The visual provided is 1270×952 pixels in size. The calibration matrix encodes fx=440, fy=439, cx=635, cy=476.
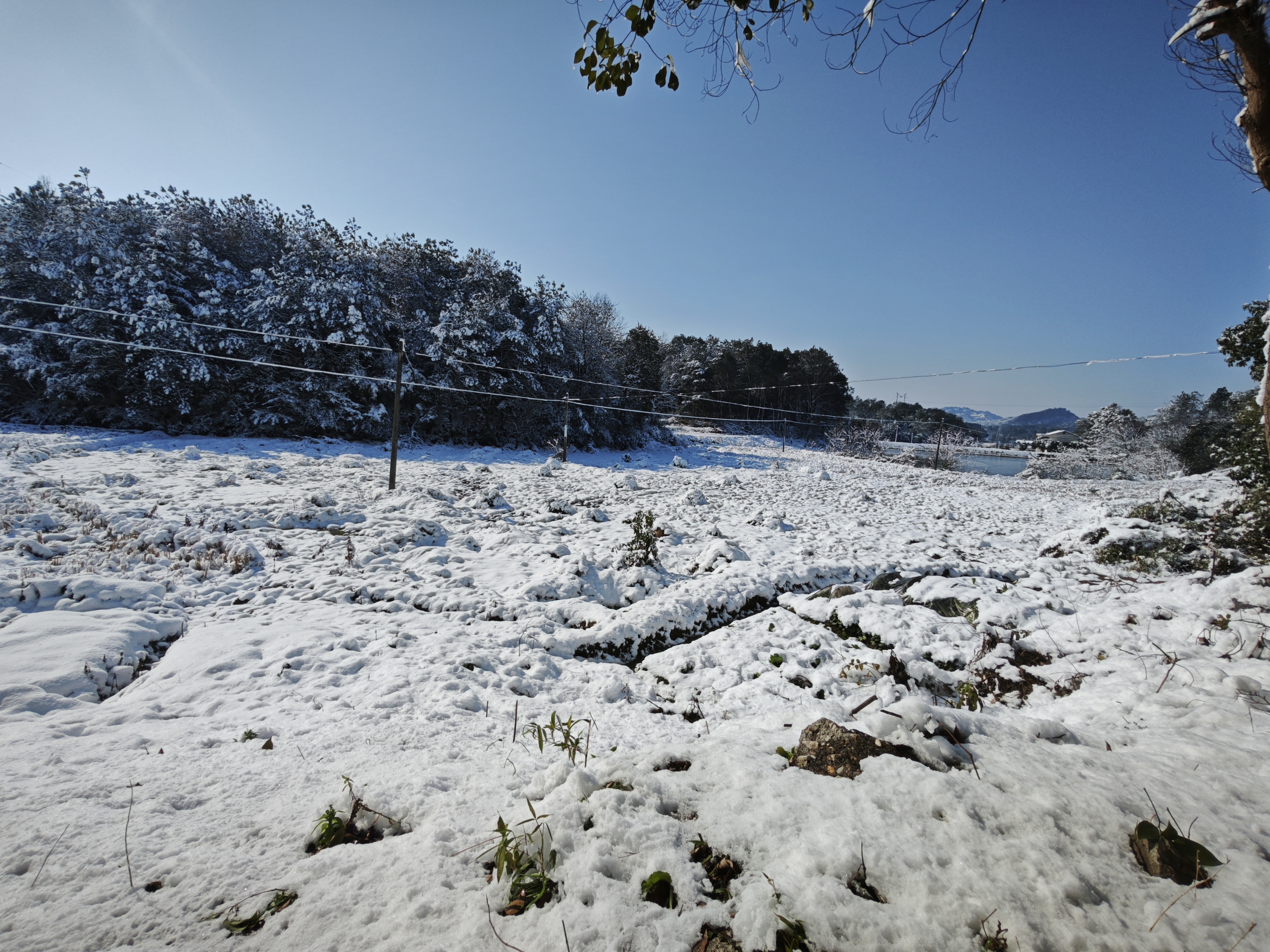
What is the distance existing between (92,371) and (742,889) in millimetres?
23465

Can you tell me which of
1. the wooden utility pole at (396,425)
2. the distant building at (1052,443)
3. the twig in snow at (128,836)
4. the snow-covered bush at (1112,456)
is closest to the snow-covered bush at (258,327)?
the wooden utility pole at (396,425)

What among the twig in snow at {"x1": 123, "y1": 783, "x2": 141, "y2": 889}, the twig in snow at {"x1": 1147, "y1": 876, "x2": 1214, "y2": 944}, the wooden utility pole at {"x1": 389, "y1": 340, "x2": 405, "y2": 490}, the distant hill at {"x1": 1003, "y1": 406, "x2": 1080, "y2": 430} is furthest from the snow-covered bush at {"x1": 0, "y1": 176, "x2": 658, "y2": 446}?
the distant hill at {"x1": 1003, "y1": 406, "x2": 1080, "y2": 430}

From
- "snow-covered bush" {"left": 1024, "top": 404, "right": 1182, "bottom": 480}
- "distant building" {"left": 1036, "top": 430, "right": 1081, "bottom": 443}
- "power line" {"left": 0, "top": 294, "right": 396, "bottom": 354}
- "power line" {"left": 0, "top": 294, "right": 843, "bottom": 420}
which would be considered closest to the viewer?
"power line" {"left": 0, "top": 294, "right": 843, "bottom": 420}

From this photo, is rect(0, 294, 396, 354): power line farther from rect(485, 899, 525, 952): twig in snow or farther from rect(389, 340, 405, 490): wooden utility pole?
rect(485, 899, 525, 952): twig in snow

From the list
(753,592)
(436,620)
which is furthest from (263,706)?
(753,592)

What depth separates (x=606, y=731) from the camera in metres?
3.36

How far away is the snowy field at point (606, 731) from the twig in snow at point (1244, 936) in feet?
0.05

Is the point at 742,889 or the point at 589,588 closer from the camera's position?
the point at 742,889

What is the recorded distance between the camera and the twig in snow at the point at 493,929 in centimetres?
137

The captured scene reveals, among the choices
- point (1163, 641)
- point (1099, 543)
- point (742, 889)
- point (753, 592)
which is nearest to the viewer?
point (742, 889)

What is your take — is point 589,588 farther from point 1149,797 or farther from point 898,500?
point 898,500

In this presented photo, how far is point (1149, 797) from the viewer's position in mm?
1746

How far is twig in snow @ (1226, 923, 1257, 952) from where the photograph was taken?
1.21 metres

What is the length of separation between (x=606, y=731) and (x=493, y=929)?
199 cm
